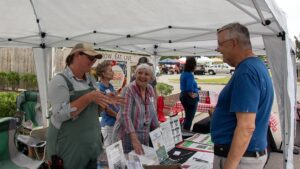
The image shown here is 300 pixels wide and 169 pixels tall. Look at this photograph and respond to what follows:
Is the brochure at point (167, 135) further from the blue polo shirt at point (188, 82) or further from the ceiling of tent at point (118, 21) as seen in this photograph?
the blue polo shirt at point (188, 82)

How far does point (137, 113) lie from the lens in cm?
273

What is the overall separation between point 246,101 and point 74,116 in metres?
1.11

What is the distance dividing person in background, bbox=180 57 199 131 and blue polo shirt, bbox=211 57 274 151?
12.3 ft

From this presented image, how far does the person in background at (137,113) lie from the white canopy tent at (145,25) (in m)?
0.87

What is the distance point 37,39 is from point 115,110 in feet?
5.93

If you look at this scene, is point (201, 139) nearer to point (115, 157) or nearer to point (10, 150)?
point (115, 157)

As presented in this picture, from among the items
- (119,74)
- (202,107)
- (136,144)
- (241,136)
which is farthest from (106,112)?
(202,107)

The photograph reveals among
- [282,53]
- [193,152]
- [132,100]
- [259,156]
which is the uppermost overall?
[282,53]

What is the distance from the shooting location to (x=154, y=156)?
2.49m

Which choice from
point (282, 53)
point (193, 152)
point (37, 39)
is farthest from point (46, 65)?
point (282, 53)

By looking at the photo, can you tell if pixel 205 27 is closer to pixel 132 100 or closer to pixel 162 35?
pixel 162 35

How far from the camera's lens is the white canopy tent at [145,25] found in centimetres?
250

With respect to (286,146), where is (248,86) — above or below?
above

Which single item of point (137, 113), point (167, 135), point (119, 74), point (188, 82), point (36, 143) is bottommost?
point (36, 143)
